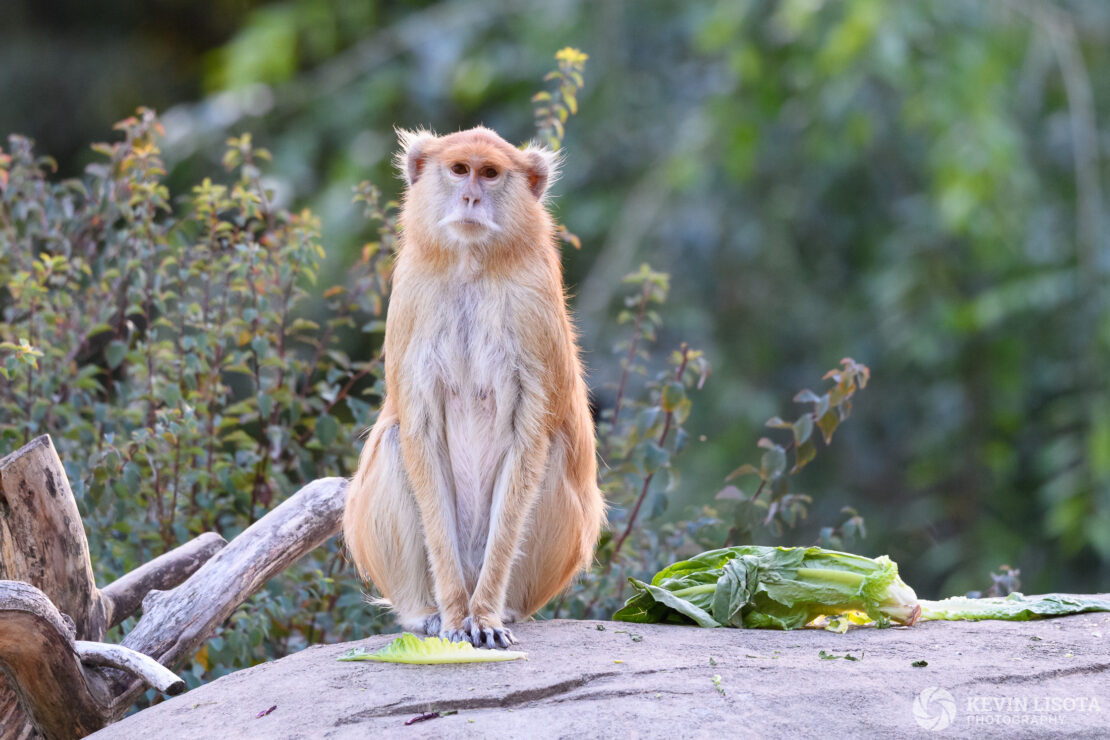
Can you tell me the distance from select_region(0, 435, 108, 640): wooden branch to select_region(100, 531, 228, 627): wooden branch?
201mm

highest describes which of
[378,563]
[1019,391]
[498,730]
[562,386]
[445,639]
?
[1019,391]

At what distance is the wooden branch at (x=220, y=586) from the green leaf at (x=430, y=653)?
64cm

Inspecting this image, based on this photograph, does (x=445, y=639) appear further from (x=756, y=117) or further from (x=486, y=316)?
(x=756, y=117)

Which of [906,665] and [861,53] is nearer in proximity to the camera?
[906,665]

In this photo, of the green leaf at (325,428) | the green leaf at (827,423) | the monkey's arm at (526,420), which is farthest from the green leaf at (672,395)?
the green leaf at (325,428)

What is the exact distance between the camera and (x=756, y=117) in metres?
7.71

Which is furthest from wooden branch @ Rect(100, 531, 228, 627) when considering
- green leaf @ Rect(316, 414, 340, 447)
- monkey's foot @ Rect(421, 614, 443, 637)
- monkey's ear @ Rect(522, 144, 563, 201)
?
monkey's ear @ Rect(522, 144, 563, 201)

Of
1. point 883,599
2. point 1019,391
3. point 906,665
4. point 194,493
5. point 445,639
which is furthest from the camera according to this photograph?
point 1019,391

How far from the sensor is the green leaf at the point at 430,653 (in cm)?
336

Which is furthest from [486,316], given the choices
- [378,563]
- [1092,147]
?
[1092,147]

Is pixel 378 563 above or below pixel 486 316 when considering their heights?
below

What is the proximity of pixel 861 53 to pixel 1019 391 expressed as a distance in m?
2.32

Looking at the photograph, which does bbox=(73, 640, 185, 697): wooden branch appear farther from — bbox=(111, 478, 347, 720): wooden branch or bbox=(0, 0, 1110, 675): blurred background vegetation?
bbox=(0, 0, 1110, 675): blurred background vegetation

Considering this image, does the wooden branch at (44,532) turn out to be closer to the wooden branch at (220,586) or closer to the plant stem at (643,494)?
the wooden branch at (220,586)
